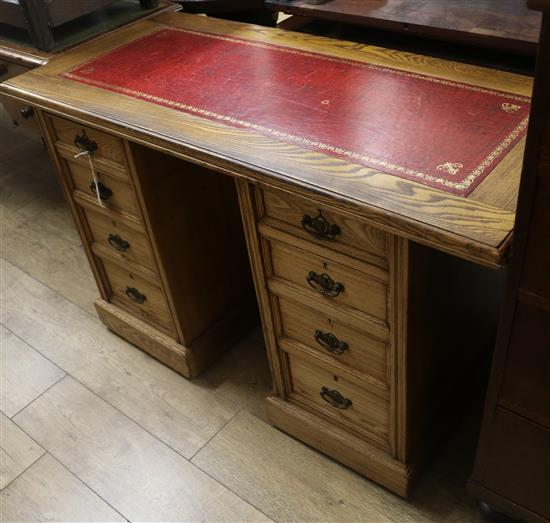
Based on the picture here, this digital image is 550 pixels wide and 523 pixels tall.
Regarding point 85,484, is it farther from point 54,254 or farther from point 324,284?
point 54,254

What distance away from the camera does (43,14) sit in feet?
5.22

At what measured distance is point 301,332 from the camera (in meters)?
1.35

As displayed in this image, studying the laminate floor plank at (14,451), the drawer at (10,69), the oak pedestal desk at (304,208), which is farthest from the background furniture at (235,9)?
the laminate floor plank at (14,451)

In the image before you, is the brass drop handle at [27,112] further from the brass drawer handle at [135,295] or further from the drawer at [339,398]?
the drawer at [339,398]

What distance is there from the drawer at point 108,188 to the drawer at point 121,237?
4cm

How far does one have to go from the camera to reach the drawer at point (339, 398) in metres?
1.33

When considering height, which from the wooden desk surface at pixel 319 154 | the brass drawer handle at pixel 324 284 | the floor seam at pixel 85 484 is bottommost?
the floor seam at pixel 85 484

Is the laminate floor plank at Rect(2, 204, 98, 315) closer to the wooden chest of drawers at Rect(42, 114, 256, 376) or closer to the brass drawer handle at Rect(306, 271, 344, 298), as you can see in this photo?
the wooden chest of drawers at Rect(42, 114, 256, 376)

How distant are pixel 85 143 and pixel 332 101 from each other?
586 mm

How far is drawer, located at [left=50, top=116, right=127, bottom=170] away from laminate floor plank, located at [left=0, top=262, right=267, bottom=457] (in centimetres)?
62

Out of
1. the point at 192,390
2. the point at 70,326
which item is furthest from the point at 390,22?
the point at 70,326

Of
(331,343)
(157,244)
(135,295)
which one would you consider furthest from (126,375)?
(331,343)

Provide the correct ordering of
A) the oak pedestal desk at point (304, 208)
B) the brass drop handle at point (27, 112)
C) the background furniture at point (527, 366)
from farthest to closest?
the brass drop handle at point (27, 112) < the oak pedestal desk at point (304, 208) < the background furniture at point (527, 366)

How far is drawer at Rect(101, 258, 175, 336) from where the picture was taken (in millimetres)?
1683
